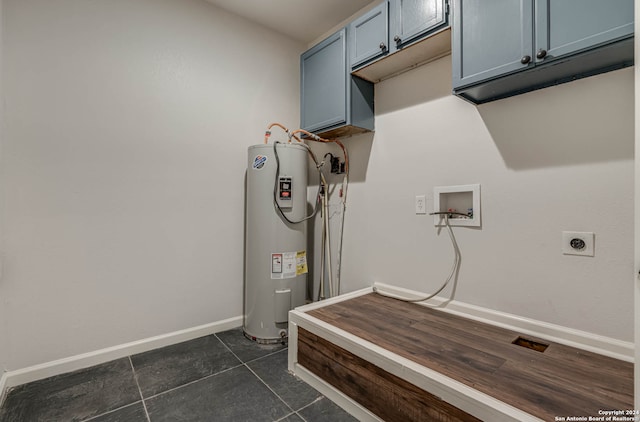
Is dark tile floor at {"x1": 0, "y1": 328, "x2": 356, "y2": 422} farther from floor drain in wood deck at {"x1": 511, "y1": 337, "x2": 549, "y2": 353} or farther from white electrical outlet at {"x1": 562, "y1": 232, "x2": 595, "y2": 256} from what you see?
white electrical outlet at {"x1": 562, "y1": 232, "x2": 595, "y2": 256}

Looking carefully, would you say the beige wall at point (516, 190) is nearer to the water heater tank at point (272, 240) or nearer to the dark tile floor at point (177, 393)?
the water heater tank at point (272, 240)

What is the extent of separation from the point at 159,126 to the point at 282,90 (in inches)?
46.1

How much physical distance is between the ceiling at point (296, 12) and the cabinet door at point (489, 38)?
113cm

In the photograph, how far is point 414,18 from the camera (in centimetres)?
181

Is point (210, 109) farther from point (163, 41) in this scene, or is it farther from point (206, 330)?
point (206, 330)

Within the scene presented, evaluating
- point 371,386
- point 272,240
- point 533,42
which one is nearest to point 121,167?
point 272,240

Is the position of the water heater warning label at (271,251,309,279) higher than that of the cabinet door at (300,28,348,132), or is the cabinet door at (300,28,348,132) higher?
the cabinet door at (300,28,348,132)

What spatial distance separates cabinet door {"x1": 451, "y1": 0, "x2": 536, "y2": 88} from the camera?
1381 mm

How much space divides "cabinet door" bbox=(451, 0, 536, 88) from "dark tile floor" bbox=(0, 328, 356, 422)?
1841 mm

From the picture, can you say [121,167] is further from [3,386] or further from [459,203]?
[459,203]

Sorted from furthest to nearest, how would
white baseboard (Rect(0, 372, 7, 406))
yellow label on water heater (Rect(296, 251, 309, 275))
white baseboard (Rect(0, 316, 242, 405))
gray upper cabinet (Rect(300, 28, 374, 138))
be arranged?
yellow label on water heater (Rect(296, 251, 309, 275))
gray upper cabinet (Rect(300, 28, 374, 138))
white baseboard (Rect(0, 316, 242, 405))
white baseboard (Rect(0, 372, 7, 406))

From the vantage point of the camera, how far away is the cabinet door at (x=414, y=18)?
171 cm

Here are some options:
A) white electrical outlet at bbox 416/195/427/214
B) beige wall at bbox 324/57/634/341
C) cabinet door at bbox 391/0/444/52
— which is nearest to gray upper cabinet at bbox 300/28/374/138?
beige wall at bbox 324/57/634/341

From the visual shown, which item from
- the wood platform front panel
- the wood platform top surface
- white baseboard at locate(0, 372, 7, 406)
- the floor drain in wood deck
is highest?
the wood platform top surface
